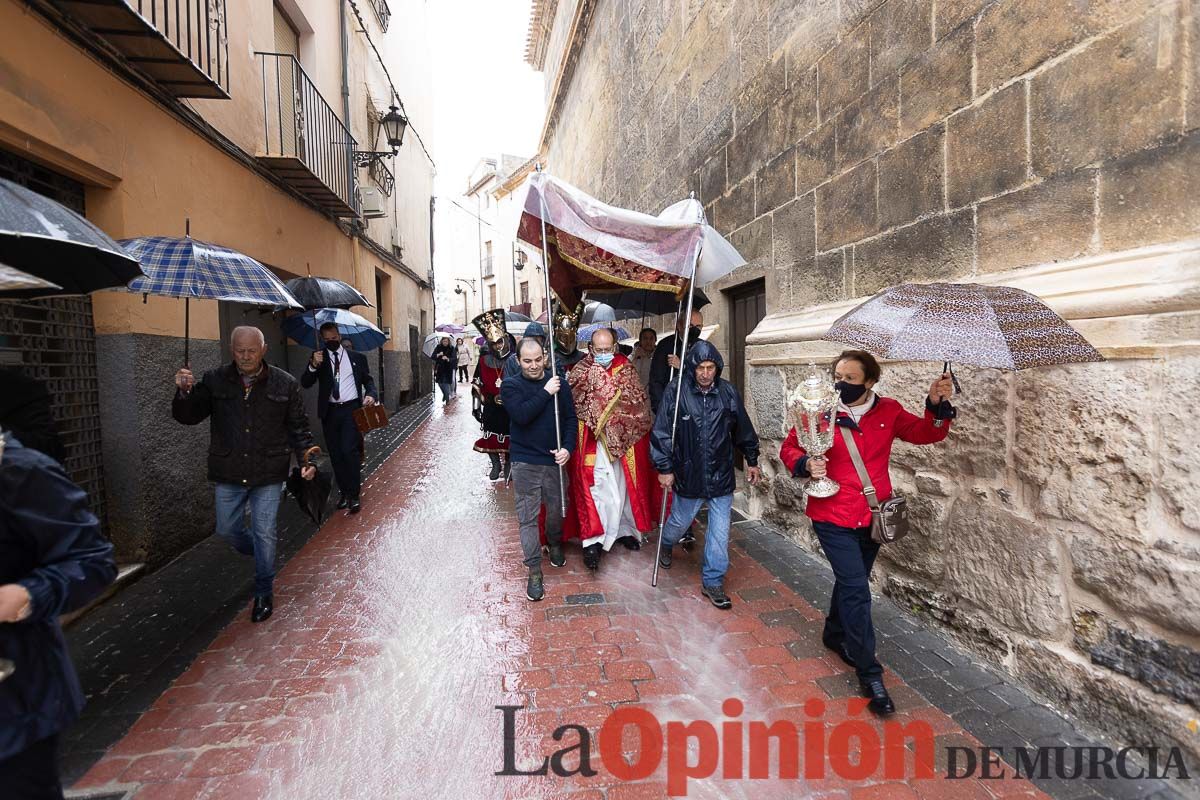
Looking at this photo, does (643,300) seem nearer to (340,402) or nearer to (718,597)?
(340,402)

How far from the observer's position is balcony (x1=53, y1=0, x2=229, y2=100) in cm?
350

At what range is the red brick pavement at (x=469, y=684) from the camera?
2.25 m

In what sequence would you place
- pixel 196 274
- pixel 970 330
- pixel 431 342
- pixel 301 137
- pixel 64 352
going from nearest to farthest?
pixel 970 330 → pixel 196 274 → pixel 64 352 → pixel 301 137 → pixel 431 342

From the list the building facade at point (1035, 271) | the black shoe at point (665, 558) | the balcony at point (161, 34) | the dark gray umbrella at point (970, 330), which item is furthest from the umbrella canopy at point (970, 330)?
the balcony at point (161, 34)

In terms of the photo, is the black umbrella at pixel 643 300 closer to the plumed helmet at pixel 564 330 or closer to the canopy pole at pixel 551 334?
the plumed helmet at pixel 564 330

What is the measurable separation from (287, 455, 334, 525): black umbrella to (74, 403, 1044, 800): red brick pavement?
1.71 feet

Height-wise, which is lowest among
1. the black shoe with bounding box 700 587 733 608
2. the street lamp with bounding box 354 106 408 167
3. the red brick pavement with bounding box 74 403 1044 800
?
the red brick pavement with bounding box 74 403 1044 800

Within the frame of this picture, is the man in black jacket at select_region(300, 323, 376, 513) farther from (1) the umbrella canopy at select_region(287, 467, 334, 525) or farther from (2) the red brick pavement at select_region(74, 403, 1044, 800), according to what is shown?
(1) the umbrella canopy at select_region(287, 467, 334, 525)

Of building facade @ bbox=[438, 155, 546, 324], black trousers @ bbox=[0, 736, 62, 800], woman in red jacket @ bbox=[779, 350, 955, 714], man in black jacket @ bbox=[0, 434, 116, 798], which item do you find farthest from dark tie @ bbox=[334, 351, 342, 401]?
building facade @ bbox=[438, 155, 546, 324]

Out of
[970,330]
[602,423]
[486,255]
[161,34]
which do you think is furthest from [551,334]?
[486,255]

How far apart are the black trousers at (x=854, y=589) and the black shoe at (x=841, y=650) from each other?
107 mm

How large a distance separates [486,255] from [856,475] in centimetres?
3842

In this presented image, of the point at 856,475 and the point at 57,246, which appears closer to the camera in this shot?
the point at 57,246

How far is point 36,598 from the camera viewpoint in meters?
1.48
